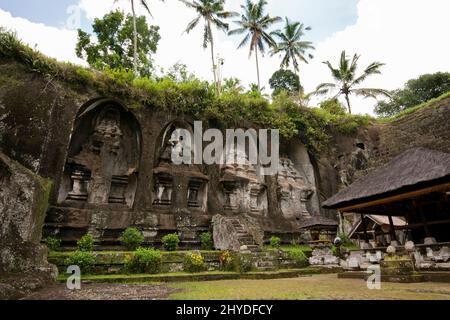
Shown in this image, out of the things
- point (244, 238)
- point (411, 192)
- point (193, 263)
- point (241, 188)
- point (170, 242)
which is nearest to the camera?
point (411, 192)

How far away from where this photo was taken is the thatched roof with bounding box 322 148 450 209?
7626 millimetres

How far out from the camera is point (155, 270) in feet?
30.5

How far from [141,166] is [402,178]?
10.0 meters

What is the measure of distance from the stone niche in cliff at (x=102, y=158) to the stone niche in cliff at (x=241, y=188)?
4.52 metres

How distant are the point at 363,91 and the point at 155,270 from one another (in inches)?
928

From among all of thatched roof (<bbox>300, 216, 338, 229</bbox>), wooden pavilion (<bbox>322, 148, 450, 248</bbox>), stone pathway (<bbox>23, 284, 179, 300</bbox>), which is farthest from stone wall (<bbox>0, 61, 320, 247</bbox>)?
wooden pavilion (<bbox>322, 148, 450, 248</bbox>)

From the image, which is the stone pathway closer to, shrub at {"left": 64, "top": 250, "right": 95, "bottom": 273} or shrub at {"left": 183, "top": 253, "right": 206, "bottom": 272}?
shrub at {"left": 64, "top": 250, "right": 95, "bottom": 273}

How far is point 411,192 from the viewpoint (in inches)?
315

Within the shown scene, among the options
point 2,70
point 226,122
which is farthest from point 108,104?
point 226,122

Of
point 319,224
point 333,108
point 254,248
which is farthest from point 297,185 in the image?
point 254,248

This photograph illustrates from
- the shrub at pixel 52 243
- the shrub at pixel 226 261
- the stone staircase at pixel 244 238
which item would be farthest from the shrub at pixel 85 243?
the stone staircase at pixel 244 238

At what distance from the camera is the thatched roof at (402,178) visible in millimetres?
7626
